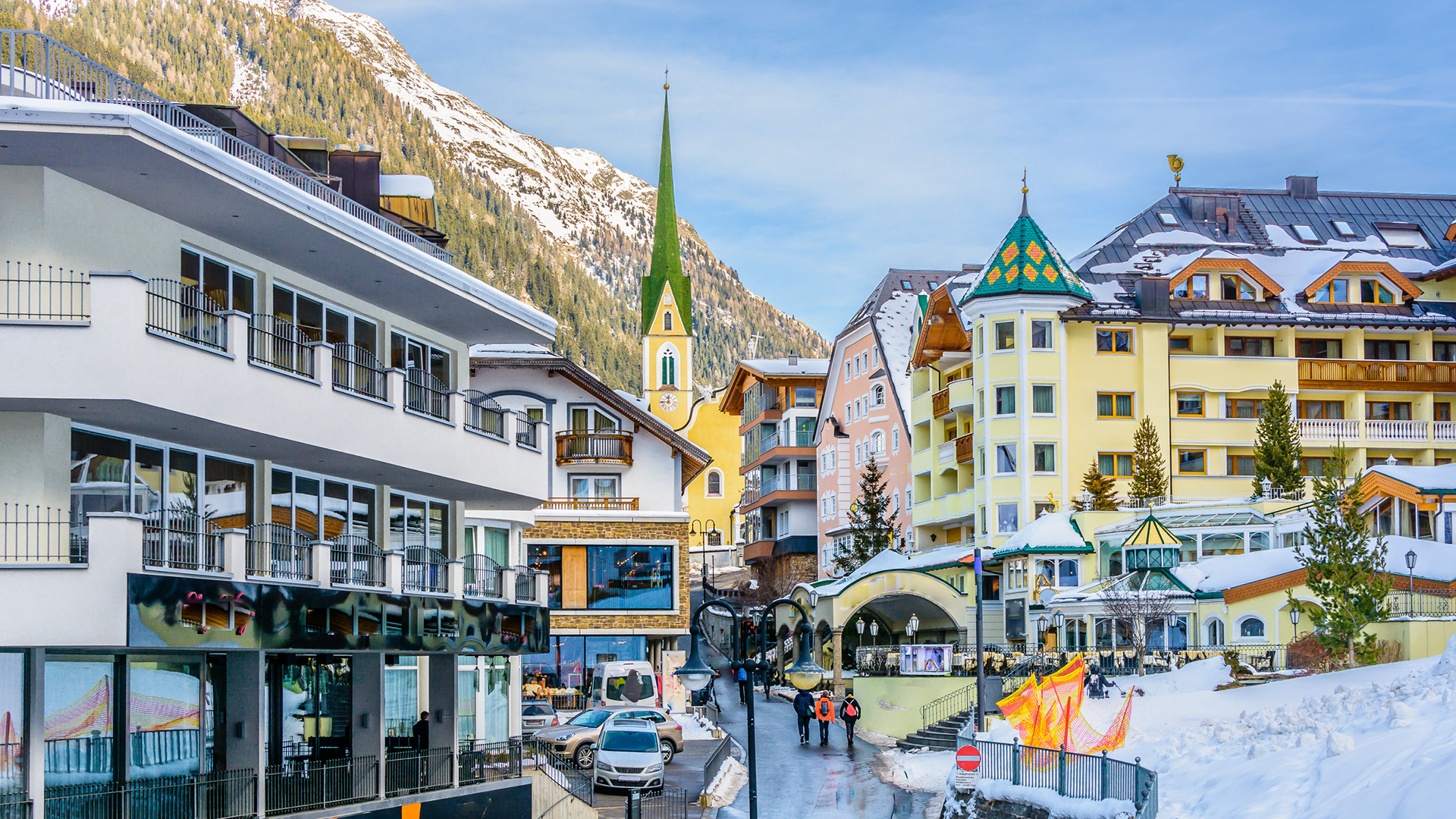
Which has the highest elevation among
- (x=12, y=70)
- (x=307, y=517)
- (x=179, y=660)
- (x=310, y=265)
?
(x=12, y=70)

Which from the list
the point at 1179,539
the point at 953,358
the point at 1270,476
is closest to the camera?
the point at 1179,539

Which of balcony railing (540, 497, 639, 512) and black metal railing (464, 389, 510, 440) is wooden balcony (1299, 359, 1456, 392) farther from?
black metal railing (464, 389, 510, 440)

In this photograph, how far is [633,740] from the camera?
1372 inches

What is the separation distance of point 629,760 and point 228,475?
11.9m

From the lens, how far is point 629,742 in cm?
3478

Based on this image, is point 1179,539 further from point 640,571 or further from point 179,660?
point 179,660

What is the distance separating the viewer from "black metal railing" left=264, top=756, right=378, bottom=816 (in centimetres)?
2558

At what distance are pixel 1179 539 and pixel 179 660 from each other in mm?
38844

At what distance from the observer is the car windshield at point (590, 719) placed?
3853 cm

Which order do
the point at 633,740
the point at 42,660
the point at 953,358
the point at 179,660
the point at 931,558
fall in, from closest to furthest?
1. the point at 42,660
2. the point at 179,660
3. the point at 633,740
4. the point at 931,558
5. the point at 953,358

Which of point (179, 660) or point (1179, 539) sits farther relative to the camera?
point (1179, 539)

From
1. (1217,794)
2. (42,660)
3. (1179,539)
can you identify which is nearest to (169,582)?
(42,660)

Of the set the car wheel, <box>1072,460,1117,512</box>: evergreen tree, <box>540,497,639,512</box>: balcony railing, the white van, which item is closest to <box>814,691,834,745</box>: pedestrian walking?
the white van

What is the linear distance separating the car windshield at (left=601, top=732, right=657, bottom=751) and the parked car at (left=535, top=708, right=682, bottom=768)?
1829 millimetres
